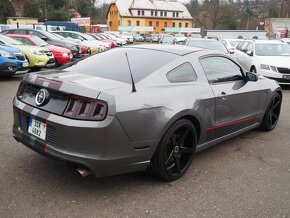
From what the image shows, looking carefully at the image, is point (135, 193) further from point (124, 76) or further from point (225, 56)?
point (225, 56)

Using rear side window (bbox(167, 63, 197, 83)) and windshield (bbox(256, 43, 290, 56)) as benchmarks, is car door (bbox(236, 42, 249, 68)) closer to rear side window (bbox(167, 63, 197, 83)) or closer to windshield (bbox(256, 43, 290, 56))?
windshield (bbox(256, 43, 290, 56))

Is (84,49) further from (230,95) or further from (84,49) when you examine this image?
(230,95)

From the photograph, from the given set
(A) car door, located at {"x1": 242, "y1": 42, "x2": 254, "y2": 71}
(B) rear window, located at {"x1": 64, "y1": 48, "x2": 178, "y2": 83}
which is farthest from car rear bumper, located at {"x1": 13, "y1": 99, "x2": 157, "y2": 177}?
(A) car door, located at {"x1": 242, "y1": 42, "x2": 254, "y2": 71}

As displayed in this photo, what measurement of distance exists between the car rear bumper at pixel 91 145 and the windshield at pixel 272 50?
30.0 ft

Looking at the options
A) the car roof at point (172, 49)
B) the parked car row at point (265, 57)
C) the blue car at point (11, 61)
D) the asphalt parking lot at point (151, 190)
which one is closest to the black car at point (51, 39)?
the blue car at point (11, 61)

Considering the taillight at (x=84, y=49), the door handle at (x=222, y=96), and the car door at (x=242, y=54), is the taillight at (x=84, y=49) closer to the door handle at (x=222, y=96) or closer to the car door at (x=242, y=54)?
the car door at (x=242, y=54)

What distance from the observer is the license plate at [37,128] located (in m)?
3.34

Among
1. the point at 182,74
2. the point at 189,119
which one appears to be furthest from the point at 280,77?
the point at 189,119

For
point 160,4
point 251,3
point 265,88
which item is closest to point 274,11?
point 251,3

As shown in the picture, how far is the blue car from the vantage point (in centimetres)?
972

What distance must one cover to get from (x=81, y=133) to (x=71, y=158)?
0.26 m

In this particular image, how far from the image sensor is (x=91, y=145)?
3.11m

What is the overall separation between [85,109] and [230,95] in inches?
85.0

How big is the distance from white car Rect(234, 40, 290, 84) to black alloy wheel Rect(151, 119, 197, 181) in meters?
7.15
